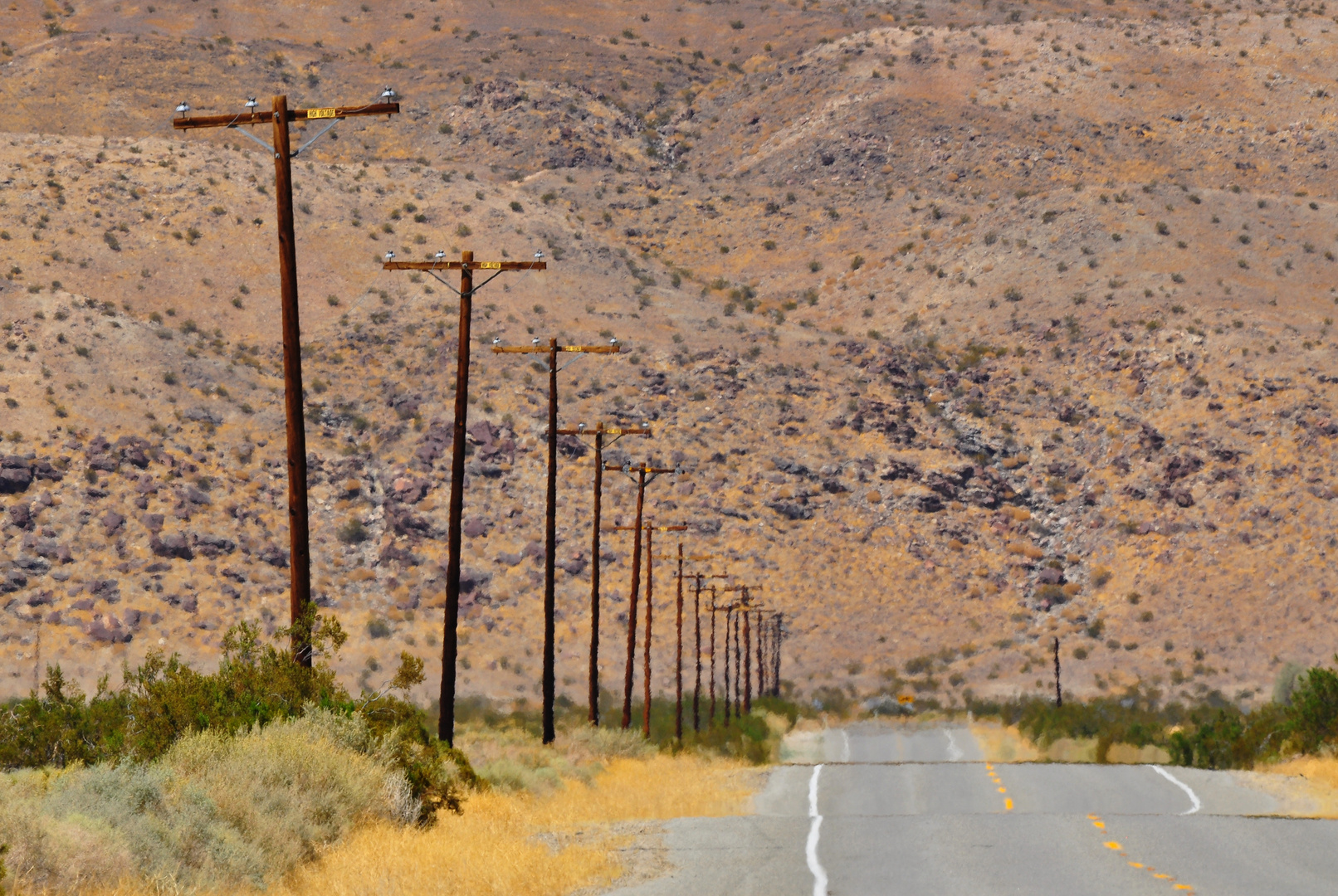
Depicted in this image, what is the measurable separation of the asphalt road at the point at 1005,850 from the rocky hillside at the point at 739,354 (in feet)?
153

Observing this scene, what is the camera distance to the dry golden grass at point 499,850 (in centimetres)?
1508

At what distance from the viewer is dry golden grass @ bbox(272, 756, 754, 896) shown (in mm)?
15078

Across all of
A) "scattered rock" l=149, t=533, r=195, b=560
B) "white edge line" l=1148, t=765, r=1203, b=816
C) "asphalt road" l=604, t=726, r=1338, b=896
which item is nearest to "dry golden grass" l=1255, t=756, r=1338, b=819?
"asphalt road" l=604, t=726, r=1338, b=896

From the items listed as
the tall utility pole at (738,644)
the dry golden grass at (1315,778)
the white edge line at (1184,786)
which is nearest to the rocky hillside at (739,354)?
the tall utility pole at (738,644)

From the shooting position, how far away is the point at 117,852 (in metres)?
13.1

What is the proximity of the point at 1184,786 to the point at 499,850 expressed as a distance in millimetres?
23105

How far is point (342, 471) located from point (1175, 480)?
4582 cm

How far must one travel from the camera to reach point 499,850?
57.2ft

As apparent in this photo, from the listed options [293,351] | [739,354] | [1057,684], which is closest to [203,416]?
[739,354]

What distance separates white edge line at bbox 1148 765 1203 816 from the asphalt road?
0.12 m

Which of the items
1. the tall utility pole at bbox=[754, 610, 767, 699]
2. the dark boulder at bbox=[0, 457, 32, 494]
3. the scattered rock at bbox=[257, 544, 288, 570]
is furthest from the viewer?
the scattered rock at bbox=[257, 544, 288, 570]

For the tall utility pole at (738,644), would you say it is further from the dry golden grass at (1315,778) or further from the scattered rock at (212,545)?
the dry golden grass at (1315,778)

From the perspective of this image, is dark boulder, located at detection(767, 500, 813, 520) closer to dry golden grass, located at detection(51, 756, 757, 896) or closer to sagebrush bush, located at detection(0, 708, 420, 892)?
dry golden grass, located at detection(51, 756, 757, 896)

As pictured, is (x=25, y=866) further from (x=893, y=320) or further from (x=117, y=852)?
(x=893, y=320)
